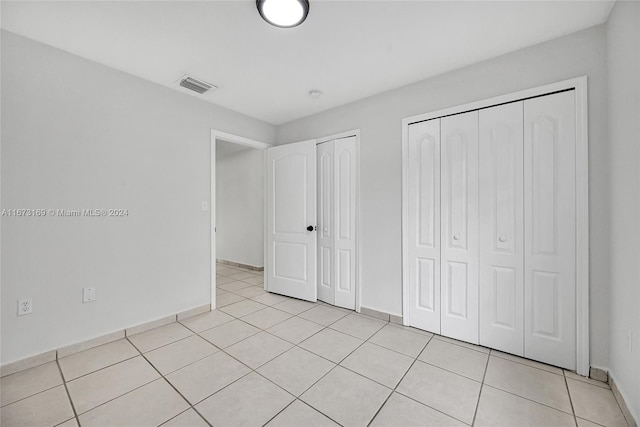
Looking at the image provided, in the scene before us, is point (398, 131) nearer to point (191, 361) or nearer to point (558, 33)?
→ point (558, 33)

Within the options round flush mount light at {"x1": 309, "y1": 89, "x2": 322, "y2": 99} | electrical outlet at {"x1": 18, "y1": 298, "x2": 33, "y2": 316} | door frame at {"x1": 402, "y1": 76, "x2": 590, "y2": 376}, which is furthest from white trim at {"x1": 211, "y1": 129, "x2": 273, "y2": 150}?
door frame at {"x1": 402, "y1": 76, "x2": 590, "y2": 376}

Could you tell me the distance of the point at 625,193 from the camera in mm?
1545

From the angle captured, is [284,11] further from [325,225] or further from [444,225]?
[325,225]

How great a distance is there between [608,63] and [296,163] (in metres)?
2.90

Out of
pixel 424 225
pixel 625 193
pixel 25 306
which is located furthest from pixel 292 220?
pixel 625 193

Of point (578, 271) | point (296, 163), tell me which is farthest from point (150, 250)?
point (578, 271)

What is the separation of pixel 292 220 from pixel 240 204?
230 centimetres

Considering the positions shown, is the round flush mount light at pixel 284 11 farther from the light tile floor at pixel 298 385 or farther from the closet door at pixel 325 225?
the light tile floor at pixel 298 385

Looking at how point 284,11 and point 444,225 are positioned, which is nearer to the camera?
point 284,11

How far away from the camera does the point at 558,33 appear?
193cm

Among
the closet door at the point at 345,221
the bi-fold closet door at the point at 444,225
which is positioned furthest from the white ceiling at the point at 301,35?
the closet door at the point at 345,221

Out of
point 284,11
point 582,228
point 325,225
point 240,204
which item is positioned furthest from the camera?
point 240,204

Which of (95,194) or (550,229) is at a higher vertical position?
(95,194)

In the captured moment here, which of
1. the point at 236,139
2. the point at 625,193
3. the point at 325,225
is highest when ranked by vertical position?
the point at 236,139
